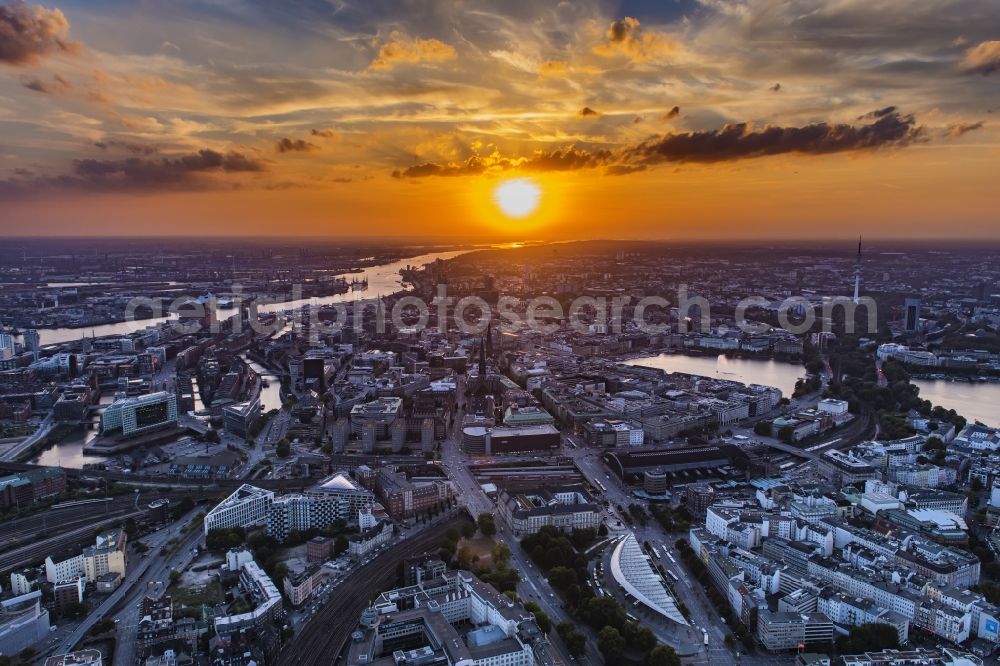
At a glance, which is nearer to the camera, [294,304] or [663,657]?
[663,657]

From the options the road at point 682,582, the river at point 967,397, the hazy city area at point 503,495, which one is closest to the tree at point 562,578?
the hazy city area at point 503,495

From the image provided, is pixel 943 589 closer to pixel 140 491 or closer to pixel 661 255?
pixel 140 491

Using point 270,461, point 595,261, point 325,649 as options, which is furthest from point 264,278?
point 325,649

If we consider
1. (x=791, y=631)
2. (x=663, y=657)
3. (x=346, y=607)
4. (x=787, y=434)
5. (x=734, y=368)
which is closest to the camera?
(x=663, y=657)

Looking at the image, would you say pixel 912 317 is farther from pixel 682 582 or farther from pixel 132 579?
pixel 132 579

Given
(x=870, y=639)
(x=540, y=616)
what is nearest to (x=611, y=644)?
(x=540, y=616)

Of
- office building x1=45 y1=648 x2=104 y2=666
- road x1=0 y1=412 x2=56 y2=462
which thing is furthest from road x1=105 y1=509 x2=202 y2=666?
road x1=0 y1=412 x2=56 y2=462
